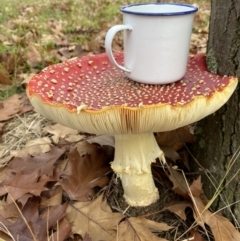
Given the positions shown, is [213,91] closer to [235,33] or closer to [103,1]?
[235,33]

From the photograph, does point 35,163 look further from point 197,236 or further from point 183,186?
point 197,236

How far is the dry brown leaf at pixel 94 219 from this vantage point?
147 centimetres

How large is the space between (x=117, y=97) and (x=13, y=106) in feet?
3.97

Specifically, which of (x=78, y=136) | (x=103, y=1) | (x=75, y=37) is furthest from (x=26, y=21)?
(x=78, y=136)

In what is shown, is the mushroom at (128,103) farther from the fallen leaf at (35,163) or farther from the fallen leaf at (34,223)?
the fallen leaf at (35,163)

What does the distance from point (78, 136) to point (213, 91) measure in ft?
3.39

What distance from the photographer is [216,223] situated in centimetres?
147

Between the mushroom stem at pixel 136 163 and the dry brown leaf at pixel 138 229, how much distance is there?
0.11 m

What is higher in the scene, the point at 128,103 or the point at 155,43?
the point at 155,43

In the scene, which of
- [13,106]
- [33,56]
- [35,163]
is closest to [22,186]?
[35,163]

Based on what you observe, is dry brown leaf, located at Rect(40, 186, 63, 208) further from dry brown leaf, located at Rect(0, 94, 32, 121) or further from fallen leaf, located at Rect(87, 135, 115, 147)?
dry brown leaf, located at Rect(0, 94, 32, 121)

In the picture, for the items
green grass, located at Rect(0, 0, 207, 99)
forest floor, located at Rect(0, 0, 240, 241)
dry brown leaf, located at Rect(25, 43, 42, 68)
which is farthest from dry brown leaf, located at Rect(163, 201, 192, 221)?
dry brown leaf, located at Rect(25, 43, 42, 68)

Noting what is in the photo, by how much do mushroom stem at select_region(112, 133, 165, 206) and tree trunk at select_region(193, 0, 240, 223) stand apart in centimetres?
22

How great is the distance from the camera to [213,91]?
1.18m
